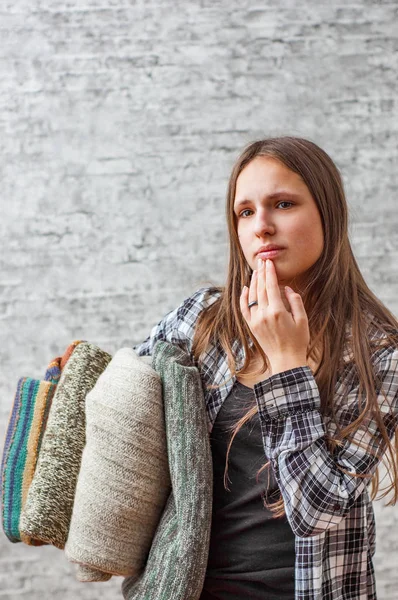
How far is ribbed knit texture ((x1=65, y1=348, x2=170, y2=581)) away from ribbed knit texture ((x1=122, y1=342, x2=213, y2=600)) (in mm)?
22

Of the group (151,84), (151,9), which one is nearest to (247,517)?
(151,84)

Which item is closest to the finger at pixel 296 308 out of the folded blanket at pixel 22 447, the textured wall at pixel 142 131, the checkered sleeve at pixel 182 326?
the checkered sleeve at pixel 182 326

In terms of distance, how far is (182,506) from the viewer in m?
1.01

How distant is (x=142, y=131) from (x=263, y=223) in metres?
0.97

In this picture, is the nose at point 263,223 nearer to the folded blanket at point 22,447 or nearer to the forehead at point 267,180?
the forehead at point 267,180

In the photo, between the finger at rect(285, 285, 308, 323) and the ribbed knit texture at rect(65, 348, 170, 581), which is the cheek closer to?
the finger at rect(285, 285, 308, 323)

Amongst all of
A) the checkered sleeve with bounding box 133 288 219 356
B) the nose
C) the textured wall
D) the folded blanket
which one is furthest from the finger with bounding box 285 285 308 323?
the textured wall

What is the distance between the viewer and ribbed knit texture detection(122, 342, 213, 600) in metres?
1.00

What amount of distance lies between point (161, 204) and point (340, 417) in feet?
3.57

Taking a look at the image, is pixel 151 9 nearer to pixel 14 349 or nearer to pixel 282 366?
pixel 14 349

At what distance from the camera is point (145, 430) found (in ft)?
3.41

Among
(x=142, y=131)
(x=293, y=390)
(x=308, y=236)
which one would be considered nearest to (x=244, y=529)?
(x=293, y=390)

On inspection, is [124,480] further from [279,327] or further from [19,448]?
[279,327]

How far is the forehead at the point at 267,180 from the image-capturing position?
3.61ft
